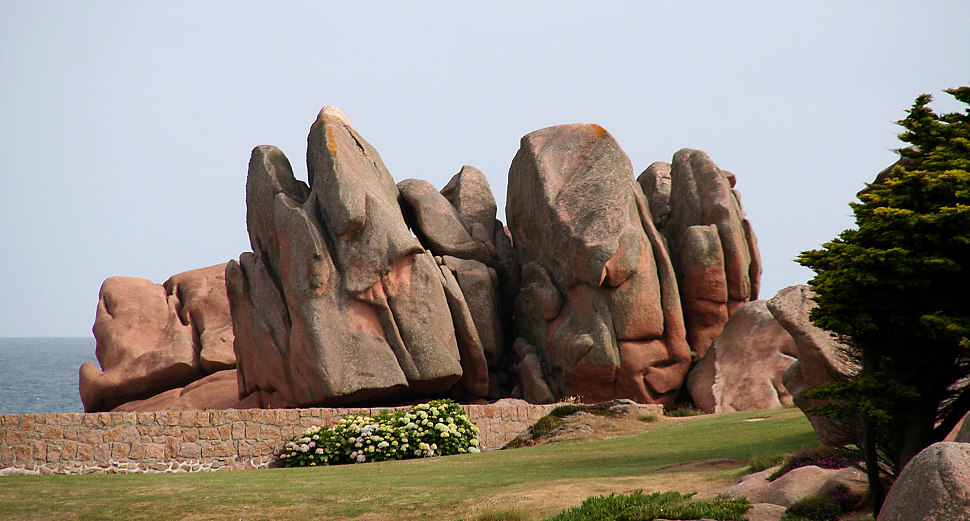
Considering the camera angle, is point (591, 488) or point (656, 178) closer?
point (591, 488)

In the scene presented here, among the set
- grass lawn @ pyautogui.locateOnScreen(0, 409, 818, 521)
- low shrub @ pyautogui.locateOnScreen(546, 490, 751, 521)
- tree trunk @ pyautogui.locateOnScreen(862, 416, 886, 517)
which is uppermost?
tree trunk @ pyautogui.locateOnScreen(862, 416, 886, 517)

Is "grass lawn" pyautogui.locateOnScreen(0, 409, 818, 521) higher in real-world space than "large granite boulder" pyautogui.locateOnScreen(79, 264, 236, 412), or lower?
lower

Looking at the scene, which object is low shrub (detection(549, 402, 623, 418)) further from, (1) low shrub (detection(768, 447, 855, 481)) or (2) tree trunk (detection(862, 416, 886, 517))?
(2) tree trunk (detection(862, 416, 886, 517))

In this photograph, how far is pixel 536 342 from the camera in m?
32.0

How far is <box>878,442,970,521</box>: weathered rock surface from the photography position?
5983mm

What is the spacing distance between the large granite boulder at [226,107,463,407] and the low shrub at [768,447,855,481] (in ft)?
57.3

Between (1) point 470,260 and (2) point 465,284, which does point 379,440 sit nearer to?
(2) point 465,284

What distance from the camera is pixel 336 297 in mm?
28062

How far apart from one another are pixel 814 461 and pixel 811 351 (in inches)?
60.2

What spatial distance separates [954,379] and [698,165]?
25934mm

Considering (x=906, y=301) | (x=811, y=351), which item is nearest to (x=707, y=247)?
(x=811, y=351)

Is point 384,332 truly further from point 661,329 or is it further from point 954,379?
point 954,379

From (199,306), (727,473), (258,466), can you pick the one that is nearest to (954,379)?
(727,473)

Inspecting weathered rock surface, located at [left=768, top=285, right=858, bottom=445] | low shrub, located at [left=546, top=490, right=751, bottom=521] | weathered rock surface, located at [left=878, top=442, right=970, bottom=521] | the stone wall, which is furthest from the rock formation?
weathered rock surface, located at [left=878, top=442, right=970, bottom=521]
